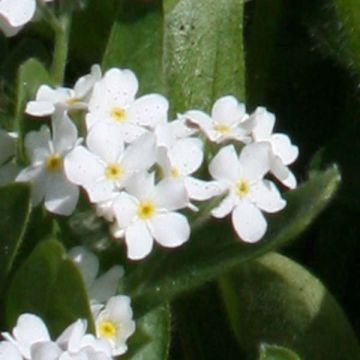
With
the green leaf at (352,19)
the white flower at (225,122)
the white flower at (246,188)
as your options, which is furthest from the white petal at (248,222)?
the green leaf at (352,19)

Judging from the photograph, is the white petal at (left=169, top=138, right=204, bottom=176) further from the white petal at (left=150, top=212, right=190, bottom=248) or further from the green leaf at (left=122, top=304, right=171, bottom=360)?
the green leaf at (left=122, top=304, right=171, bottom=360)

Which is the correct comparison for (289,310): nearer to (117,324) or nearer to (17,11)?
(117,324)

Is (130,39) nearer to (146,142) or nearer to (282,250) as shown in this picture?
(146,142)

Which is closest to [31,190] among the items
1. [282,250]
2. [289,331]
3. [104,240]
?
[104,240]

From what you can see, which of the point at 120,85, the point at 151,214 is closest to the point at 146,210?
the point at 151,214

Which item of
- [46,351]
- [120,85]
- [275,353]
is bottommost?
[275,353]

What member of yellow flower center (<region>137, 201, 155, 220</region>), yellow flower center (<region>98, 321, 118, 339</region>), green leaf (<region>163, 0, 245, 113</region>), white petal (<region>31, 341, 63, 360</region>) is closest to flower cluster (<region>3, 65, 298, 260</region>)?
yellow flower center (<region>137, 201, 155, 220</region>)

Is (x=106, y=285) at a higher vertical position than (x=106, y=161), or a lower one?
lower
